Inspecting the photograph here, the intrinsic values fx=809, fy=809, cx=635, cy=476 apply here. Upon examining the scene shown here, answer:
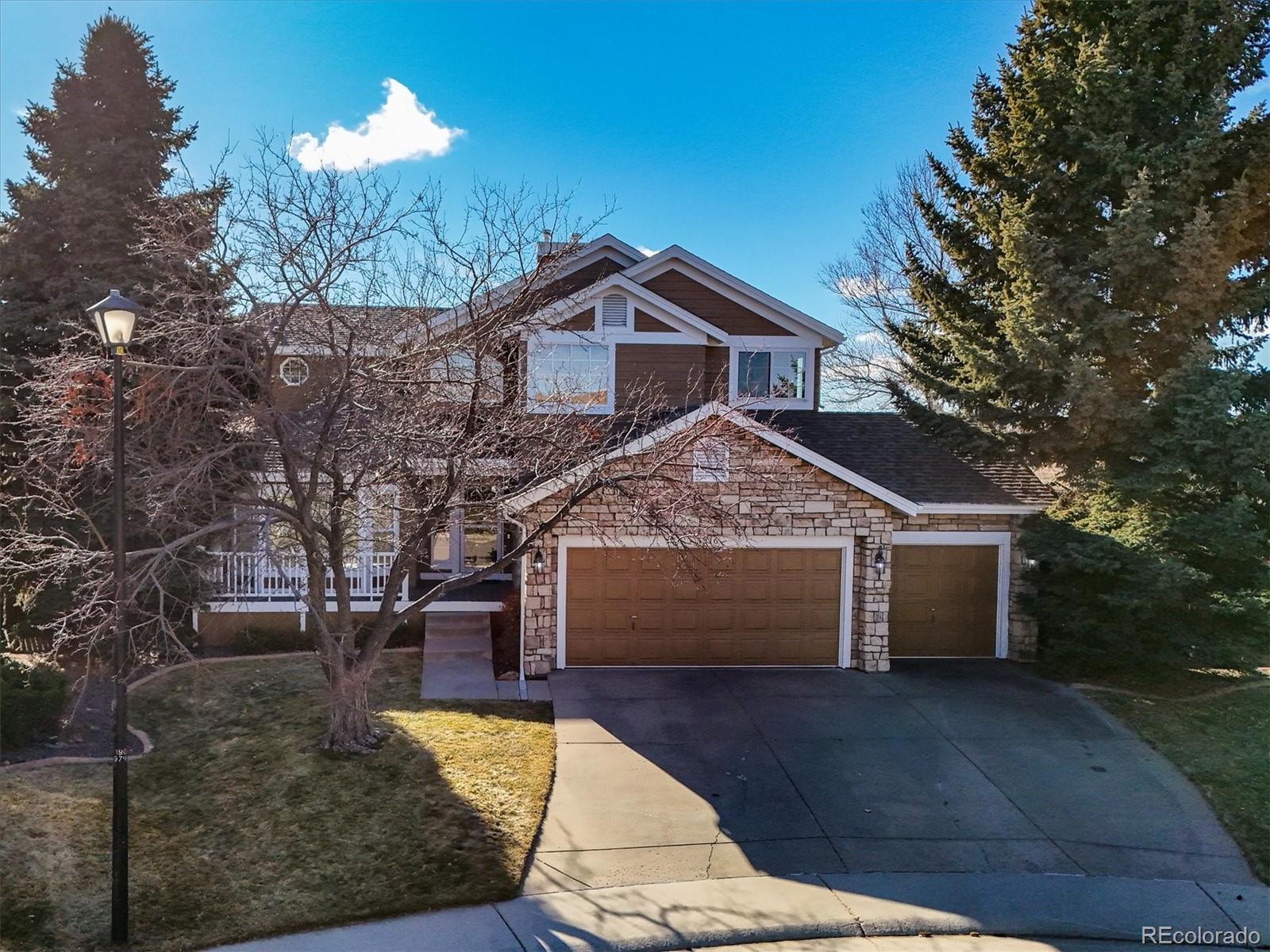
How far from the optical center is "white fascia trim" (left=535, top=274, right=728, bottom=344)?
15578mm

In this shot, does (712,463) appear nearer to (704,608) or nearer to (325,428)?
(704,608)

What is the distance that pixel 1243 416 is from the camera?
12.2 meters

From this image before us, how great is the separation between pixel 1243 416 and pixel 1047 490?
3406 mm

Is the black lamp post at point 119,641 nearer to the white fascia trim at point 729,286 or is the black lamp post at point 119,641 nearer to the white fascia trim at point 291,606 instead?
the white fascia trim at point 291,606

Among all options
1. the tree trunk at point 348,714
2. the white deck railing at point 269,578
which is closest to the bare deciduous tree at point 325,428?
the tree trunk at point 348,714

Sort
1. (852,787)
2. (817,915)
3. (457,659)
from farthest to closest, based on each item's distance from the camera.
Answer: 1. (457,659)
2. (852,787)
3. (817,915)

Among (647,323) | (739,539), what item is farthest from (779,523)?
(647,323)

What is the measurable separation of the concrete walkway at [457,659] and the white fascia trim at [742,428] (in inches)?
112

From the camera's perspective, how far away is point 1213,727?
11156 mm

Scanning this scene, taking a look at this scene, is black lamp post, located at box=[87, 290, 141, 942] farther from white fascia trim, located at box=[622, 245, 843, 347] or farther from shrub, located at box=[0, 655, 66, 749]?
white fascia trim, located at box=[622, 245, 843, 347]

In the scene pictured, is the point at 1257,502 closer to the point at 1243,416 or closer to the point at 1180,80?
the point at 1243,416

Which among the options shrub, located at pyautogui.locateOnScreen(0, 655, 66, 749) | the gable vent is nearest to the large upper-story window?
the gable vent

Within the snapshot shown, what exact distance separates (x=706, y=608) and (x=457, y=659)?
430cm

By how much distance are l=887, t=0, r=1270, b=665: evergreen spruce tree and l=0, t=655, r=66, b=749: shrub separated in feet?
47.6
